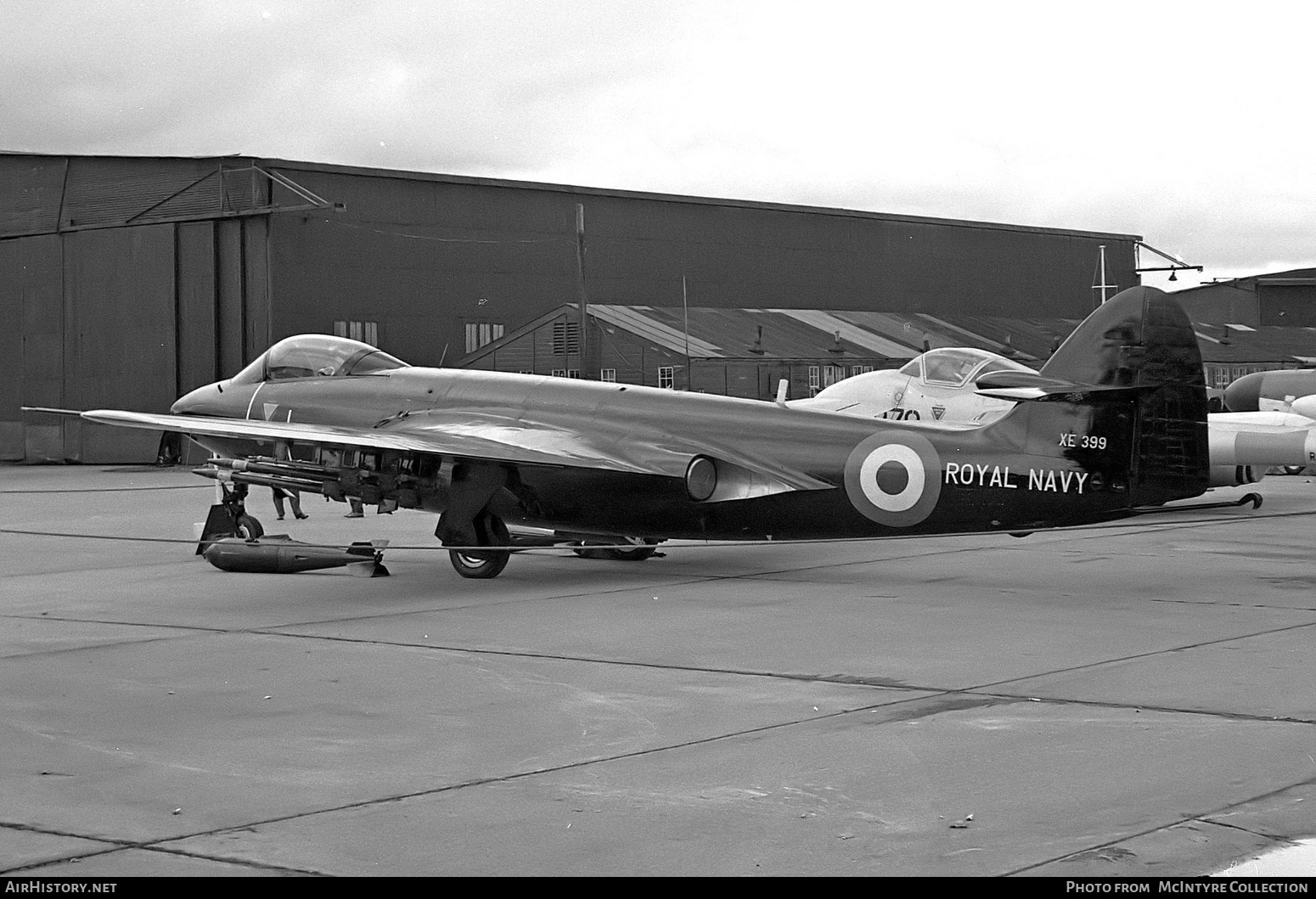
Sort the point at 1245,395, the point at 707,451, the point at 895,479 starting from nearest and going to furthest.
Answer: the point at 895,479, the point at 707,451, the point at 1245,395

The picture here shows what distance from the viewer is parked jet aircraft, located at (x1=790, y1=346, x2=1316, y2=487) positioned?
19.0 m

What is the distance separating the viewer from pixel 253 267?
137 feet

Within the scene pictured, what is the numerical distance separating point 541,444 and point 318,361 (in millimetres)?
3639

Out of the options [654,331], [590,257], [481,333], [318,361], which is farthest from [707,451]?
[590,257]

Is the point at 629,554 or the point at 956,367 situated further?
the point at 956,367

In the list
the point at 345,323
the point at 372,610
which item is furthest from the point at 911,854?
the point at 345,323

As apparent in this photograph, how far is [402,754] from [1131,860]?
3492 millimetres

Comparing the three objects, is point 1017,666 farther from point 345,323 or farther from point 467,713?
point 345,323

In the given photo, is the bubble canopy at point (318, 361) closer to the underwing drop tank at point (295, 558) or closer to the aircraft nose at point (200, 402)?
the aircraft nose at point (200, 402)

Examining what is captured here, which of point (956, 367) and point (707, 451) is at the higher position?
point (956, 367)

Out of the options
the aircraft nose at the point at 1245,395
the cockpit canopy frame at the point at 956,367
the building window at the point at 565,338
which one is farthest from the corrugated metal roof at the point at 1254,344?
the cockpit canopy frame at the point at 956,367

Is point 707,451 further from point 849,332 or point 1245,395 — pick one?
point 849,332

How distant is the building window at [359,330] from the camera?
43562 millimetres

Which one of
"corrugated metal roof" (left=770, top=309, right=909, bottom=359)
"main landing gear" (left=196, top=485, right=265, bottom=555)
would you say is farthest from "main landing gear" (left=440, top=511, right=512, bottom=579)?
"corrugated metal roof" (left=770, top=309, right=909, bottom=359)
